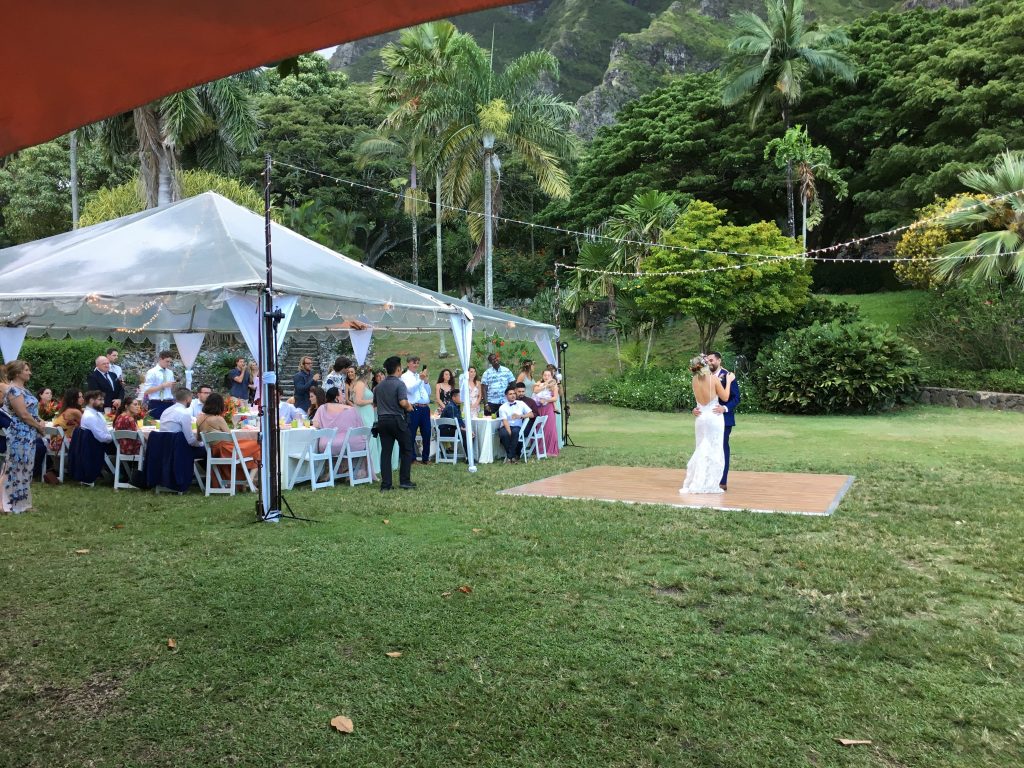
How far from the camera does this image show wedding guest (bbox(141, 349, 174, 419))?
38.5ft

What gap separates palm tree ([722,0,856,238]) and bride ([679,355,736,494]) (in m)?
21.4

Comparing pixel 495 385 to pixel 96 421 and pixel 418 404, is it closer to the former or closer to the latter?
pixel 418 404

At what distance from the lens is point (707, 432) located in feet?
27.2

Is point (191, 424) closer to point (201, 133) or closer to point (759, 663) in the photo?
point (759, 663)

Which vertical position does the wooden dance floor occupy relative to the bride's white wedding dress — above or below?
below

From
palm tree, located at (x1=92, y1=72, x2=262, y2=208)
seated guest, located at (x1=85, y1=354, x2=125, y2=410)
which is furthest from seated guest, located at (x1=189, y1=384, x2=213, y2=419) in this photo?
palm tree, located at (x1=92, y1=72, x2=262, y2=208)

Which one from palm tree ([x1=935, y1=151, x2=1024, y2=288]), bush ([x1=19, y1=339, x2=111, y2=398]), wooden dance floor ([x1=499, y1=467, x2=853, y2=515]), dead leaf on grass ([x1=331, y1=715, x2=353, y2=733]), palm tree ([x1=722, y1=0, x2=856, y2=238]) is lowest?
dead leaf on grass ([x1=331, y1=715, x2=353, y2=733])

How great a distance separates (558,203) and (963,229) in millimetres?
16943

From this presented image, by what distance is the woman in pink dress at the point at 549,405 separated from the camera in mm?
12234

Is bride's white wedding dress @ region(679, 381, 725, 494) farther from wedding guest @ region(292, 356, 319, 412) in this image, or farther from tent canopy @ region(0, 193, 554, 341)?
wedding guest @ region(292, 356, 319, 412)

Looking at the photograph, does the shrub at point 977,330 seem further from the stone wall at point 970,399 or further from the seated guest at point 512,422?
the seated guest at point 512,422

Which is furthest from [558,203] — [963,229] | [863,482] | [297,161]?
[863,482]

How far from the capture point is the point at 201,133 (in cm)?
2083

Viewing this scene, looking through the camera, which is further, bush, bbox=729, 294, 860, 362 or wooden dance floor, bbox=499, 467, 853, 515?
bush, bbox=729, 294, 860, 362
